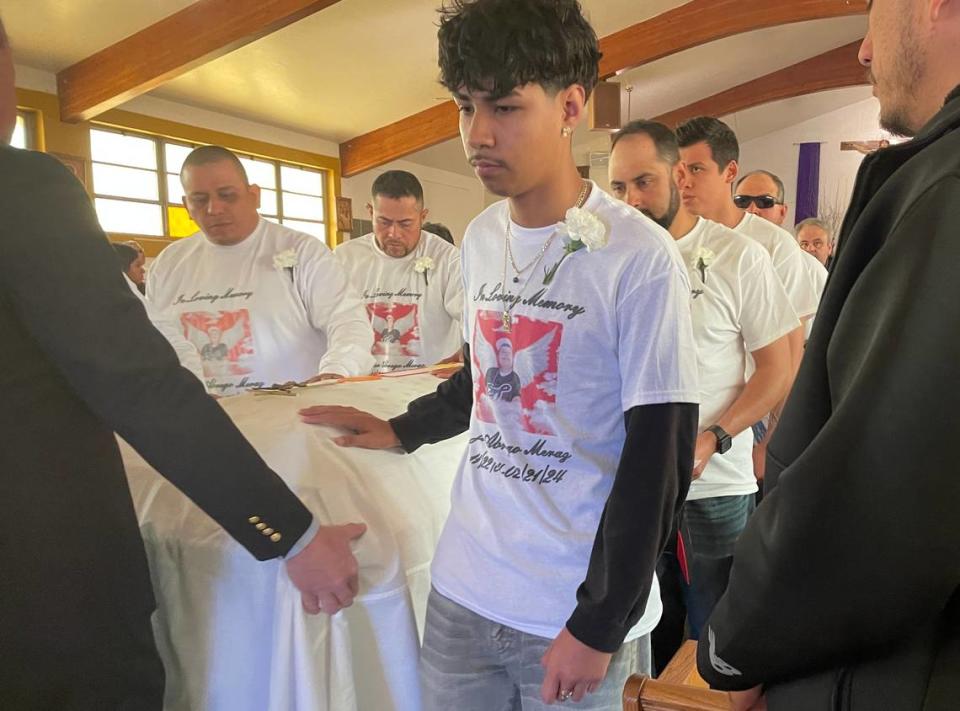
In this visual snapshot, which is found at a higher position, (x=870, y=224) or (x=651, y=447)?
(x=870, y=224)

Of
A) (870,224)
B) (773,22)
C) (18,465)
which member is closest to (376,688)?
(18,465)

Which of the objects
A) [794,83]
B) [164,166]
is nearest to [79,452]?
[164,166]

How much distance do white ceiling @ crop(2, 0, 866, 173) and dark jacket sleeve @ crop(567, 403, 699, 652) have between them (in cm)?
384

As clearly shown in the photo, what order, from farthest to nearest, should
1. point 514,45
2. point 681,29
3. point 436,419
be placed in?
1. point 681,29
2. point 436,419
3. point 514,45

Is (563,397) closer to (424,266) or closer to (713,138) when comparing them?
(713,138)

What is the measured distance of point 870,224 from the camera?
2.04ft

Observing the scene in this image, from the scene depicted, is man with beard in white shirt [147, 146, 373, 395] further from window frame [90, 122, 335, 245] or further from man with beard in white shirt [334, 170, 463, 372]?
window frame [90, 122, 335, 245]

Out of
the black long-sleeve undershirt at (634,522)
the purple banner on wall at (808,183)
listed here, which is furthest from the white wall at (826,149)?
the black long-sleeve undershirt at (634,522)

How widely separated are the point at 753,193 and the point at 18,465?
11.7ft

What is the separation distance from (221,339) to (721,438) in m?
1.49

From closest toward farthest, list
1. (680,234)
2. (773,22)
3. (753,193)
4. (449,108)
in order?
(680,234) < (753,193) < (773,22) < (449,108)

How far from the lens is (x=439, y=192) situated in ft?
42.3

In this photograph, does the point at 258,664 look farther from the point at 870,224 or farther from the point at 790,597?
the point at 870,224

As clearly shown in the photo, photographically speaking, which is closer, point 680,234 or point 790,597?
point 790,597
